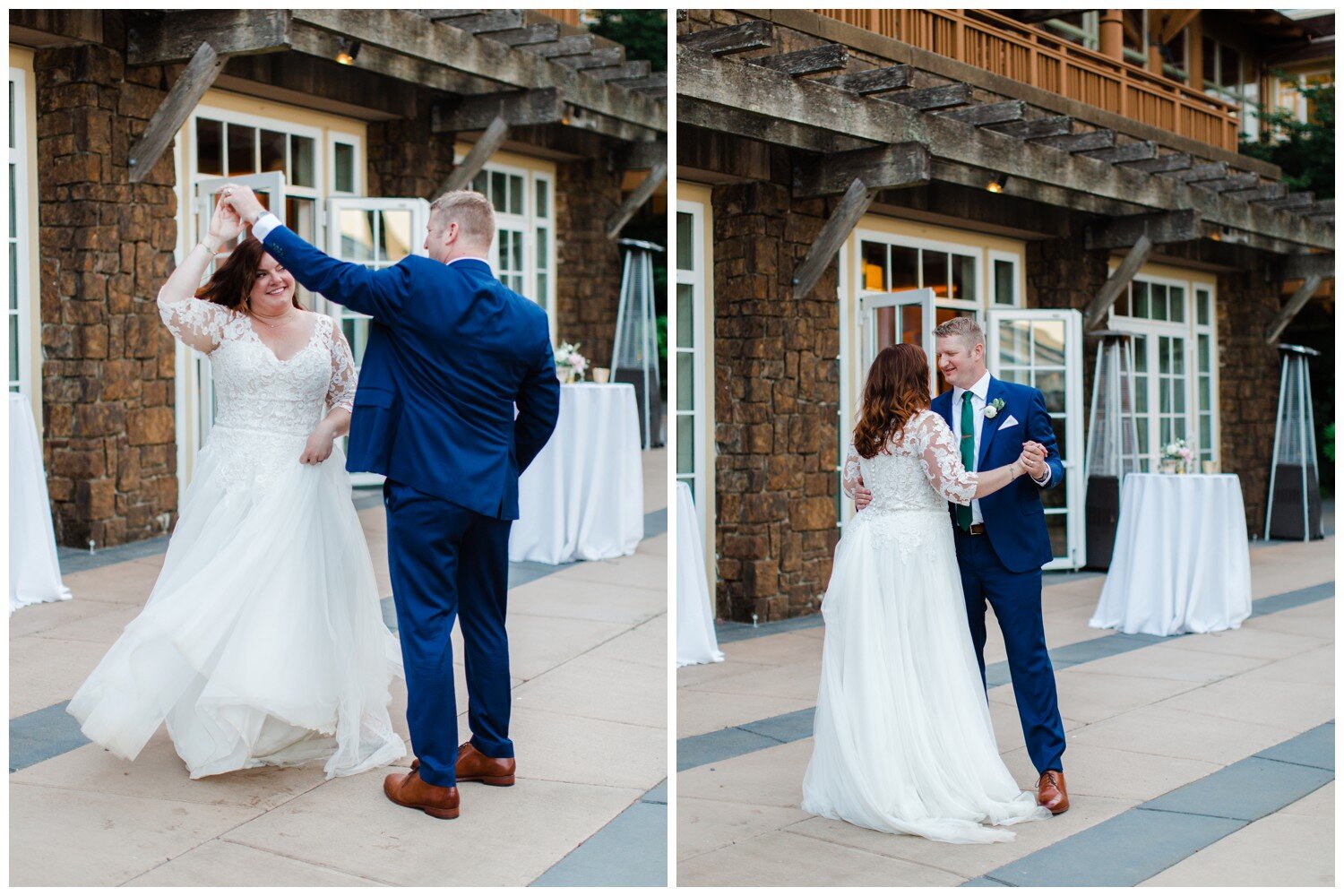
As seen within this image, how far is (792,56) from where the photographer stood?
6.10 metres

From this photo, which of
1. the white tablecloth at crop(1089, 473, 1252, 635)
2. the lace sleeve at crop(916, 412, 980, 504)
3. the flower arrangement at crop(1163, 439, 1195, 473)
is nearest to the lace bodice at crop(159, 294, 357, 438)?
the lace sleeve at crop(916, 412, 980, 504)

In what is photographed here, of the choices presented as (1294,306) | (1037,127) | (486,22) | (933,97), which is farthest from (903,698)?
(1294,306)

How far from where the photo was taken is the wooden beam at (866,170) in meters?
6.96

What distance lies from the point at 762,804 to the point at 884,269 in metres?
5.18

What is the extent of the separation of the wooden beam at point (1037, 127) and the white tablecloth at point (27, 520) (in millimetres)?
5547

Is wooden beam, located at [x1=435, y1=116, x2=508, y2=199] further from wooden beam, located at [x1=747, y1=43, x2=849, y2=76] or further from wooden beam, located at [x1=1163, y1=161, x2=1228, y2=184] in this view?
wooden beam, located at [x1=1163, y1=161, x2=1228, y2=184]

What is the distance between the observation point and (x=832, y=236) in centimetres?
724

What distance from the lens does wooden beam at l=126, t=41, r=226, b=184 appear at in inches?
267

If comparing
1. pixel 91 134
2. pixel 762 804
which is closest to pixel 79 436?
pixel 91 134

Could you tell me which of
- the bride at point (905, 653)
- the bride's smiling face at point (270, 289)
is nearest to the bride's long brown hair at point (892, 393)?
the bride at point (905, 653)

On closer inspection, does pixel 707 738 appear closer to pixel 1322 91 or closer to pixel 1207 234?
pixel 1207 234

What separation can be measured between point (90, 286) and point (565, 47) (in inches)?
136

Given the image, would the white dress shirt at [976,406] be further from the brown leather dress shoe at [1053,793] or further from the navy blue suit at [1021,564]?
the brown leather dress shoe at [1053,793]

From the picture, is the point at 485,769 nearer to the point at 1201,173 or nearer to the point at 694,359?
the point at 694,359
